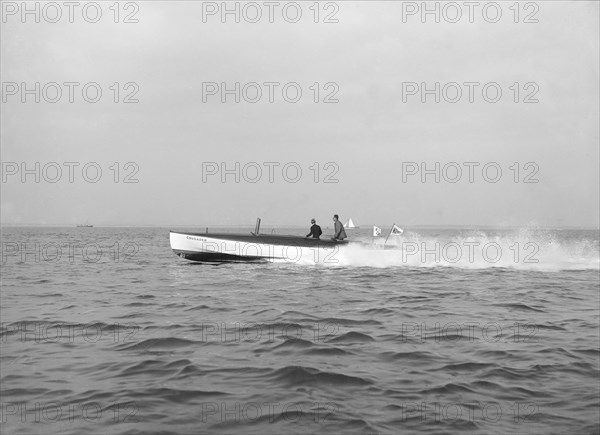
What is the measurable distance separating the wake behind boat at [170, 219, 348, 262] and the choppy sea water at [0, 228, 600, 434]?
616cm

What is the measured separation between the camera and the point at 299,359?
834cm

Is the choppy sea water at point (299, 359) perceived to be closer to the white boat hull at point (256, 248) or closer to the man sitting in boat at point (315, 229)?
the white boat hull at point (256, 248)

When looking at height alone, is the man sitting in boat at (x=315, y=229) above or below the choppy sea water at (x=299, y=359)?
above

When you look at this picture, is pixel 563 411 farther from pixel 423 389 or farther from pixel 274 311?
pixel 274 311

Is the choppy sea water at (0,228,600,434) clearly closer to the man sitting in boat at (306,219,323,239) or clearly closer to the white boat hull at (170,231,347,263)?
the white boat hull at (170,231,347,263)

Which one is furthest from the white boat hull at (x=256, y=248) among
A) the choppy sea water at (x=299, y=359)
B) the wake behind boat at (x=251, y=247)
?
the choppy sea water at (x=299, y=359)

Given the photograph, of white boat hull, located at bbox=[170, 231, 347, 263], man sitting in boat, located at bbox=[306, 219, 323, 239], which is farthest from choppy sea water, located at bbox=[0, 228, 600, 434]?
man sitting in boat, located at bbox=[306, 219, 323, 239]

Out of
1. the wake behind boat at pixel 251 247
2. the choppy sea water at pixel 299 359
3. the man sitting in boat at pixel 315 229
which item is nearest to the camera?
the choppy sea water at pixel 299 359

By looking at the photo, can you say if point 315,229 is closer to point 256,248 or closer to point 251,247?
point 256,248

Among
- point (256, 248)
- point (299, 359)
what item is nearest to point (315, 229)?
point (256, 248)

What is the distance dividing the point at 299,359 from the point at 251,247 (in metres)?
16.5

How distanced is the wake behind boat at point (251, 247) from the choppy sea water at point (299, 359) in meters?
6.16

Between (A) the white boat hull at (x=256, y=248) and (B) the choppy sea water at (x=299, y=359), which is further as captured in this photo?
(A) the white boat hull at (x=256, y=248)

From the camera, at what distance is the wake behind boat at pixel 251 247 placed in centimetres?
2427
